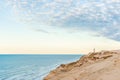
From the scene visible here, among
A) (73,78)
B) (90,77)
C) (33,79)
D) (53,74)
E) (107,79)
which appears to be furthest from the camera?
(33,79)

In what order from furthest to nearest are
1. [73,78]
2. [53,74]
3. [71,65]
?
[71,65] → [53,74] → [73,78]

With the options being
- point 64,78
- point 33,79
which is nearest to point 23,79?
point 33,79

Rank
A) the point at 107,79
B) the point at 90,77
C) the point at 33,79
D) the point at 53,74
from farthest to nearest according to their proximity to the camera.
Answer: the point at 33,79, the point at 53,74, the point at 90,77, the point at 107,79

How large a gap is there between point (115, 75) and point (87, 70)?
2.66 meters

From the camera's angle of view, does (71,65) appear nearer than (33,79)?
Yes

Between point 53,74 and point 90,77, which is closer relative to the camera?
point 90,77

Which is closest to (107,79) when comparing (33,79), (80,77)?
(80,77)

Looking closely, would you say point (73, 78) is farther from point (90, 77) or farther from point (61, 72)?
point (61, 72)

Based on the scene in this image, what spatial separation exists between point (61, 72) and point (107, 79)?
6.24m

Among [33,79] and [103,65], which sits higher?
[103,65]

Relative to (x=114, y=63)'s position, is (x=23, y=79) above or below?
below

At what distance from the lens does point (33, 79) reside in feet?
196

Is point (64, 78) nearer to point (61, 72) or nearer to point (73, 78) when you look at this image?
point (73, 78)

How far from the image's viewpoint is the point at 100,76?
44.0 feet
